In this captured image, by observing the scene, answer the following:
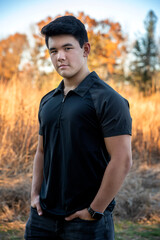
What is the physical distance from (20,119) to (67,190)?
11.2ft

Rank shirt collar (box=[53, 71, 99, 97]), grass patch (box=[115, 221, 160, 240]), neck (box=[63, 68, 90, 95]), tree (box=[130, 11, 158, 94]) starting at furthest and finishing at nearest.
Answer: tree (box=[130, 11, 158, 94]), grass patch (box=[115, 221, 160, 240]), neck (box=[63, 68, 90, 95]), shirt collar (box=[53, 71, 99, 97])

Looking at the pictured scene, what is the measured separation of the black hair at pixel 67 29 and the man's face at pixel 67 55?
0.03m

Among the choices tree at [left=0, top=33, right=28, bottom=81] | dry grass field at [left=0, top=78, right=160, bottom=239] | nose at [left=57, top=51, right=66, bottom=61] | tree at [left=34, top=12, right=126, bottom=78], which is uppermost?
tree at [left=0, top=33, right=28, bottom=81]

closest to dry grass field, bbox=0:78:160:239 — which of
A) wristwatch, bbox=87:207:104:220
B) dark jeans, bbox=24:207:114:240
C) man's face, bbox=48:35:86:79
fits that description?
dark jeans, bbox=24:207:114:240

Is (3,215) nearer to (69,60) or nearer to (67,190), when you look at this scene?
(67,190)

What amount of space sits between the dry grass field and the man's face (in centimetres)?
232

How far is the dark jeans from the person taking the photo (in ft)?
4.67

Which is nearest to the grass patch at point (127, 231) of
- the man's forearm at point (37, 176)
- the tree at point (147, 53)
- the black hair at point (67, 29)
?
the man's forearm at point (37, 176)

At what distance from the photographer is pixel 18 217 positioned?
3.34 metres

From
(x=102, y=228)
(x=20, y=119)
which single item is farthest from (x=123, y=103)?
(x=20, y=119)

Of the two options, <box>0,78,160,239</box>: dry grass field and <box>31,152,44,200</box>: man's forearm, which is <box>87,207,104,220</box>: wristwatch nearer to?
<box>31,152,44,200</box>: man's forearm

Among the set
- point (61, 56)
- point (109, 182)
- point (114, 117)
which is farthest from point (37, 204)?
point (61, 56)

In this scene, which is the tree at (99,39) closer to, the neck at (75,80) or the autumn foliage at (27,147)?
the autumn foliage at (27,147)

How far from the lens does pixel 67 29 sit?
1549mm
